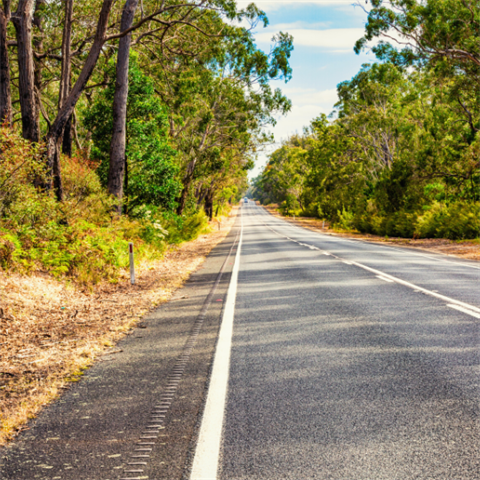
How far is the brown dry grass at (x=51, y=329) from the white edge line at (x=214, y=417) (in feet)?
4.68

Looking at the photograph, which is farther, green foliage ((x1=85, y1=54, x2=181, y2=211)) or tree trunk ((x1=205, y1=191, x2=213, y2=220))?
tree trunk ((x1=205, y1=191, x2=213, y2=220))

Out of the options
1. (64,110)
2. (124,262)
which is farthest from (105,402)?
(64,110)

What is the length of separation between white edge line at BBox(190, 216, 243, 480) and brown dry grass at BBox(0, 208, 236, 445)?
1428mm

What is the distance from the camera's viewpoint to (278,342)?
5.86 m

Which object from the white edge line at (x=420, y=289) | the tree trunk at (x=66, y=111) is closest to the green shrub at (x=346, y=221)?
the white edge line at (x=420, y=289)

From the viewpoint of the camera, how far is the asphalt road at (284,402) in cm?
307

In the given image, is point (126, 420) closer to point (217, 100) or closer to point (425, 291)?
point (425, 291)

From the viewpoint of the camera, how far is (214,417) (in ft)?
12.4

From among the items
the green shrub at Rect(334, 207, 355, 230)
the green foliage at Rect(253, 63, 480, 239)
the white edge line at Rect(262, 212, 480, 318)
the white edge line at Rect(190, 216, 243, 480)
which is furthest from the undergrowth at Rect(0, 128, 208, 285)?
the green shrub at Rect(334, 207, 355, 230)

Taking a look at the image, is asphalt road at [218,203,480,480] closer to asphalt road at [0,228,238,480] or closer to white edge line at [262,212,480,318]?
white edge line at [262,212,480,318]

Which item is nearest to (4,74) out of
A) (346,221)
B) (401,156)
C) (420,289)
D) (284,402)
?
(420,289)

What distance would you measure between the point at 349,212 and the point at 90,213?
113 feet

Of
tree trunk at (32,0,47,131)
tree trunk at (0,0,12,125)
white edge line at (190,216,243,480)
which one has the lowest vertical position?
white edge line at (190,216,243,480)

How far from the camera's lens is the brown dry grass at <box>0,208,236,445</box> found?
4.54 meters
